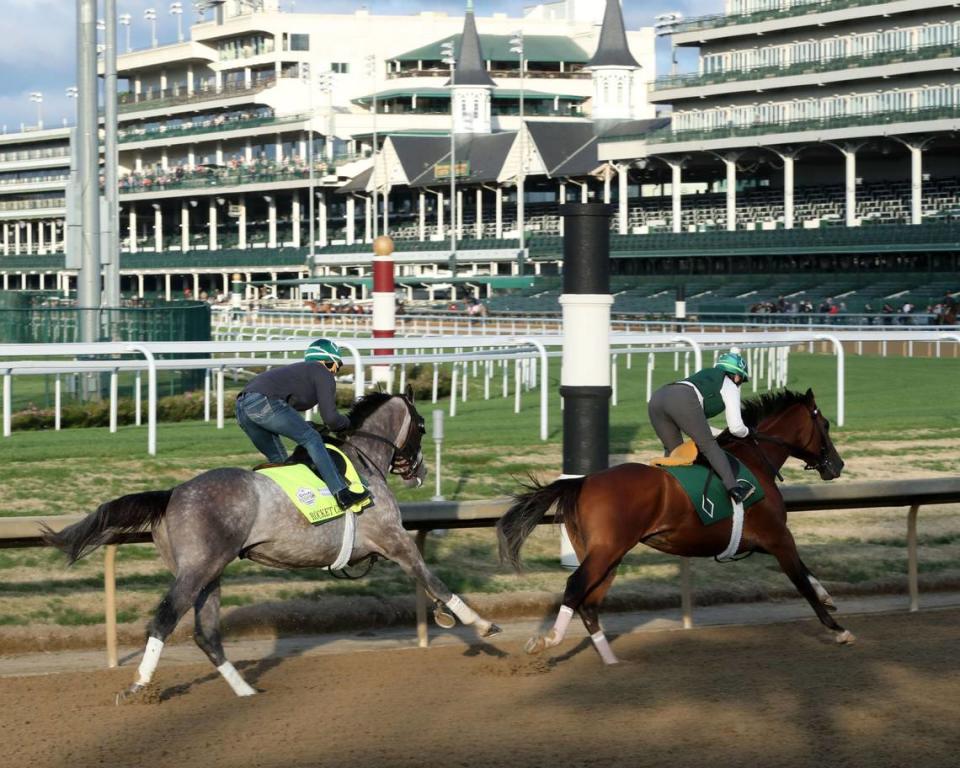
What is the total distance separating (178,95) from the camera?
328 ft

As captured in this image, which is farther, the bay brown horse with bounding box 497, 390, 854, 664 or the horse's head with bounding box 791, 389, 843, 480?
the horse's head with bounding box 791, 389, 843, 480

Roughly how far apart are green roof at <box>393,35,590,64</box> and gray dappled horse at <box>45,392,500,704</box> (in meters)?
87.0

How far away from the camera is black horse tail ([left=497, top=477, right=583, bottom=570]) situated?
277 inches

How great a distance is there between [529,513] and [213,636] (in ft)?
4.58

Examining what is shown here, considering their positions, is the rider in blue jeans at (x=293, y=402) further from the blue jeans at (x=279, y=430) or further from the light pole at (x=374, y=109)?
the light pole at (x=374, y=109)

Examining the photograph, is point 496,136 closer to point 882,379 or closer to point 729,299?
point 729,299

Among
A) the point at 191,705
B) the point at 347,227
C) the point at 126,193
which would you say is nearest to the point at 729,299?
the point at 347,227

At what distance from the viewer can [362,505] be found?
6934mm

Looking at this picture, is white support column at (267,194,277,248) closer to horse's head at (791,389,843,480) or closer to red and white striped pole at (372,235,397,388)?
red and white striped pole at (372,235,397,388)

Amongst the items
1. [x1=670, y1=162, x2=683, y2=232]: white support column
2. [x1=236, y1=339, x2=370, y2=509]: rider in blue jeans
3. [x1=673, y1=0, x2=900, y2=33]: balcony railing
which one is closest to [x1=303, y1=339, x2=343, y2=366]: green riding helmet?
[x1=236, y1=339, x2=370, y2=509]: rider in blue jeans

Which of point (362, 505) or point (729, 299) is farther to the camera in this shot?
point (729, 299)

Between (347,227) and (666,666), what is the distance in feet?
251

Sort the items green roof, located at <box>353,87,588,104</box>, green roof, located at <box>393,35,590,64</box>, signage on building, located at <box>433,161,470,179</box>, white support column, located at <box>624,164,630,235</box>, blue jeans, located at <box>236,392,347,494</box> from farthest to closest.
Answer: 1. green roof, located at <box>393,35,590,64</box>
2. green roof, located at <box>353,87,588,104</box>
3. signage on building, located at <box>433,161,470,179</box>
4. white support column, located at <box>624,164,630,235</box>
5. blue jeans, located at <box>236,392,347,494</box>

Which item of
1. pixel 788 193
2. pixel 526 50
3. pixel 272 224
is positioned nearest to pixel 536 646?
pixel 788 193
